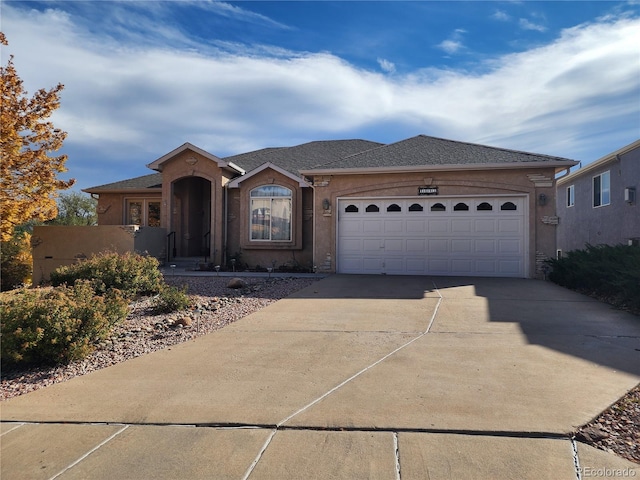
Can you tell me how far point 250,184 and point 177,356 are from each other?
38.3ft

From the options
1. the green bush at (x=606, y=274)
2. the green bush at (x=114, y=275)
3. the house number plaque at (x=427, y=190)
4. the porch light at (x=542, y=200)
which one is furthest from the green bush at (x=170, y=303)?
the porch light at (x=542, y=200)

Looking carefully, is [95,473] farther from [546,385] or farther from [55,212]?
[55,212]

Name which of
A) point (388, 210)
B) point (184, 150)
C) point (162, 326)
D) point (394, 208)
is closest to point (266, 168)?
point (184, 150)

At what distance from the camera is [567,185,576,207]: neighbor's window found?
21422 millimetres

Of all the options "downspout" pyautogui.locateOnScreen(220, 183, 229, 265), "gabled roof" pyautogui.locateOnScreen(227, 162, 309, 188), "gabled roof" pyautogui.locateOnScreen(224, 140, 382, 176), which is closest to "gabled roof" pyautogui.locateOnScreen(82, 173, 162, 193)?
"gabled roof" pyautogui.locateOnScreen(224, 140, 382, 176)

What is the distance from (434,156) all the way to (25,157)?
11.8m

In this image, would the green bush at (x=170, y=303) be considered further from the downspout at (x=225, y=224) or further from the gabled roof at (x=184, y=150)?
the gabled roof at (x=184, y=150)

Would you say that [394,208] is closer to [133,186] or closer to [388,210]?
[388,210]

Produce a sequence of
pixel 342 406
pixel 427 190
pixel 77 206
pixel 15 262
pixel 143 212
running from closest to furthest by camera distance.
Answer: pixel 342 406
pixel 427 190
pixel 15 262
pixel 143 212
pixel 77 206

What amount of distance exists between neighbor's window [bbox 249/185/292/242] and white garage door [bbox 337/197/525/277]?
101 inches

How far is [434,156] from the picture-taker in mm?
14484

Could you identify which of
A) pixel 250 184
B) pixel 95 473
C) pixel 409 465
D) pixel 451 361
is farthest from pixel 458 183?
pixel 95 473

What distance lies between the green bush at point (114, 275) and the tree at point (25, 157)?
2.82 meters

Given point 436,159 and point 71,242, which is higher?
point 436,159
